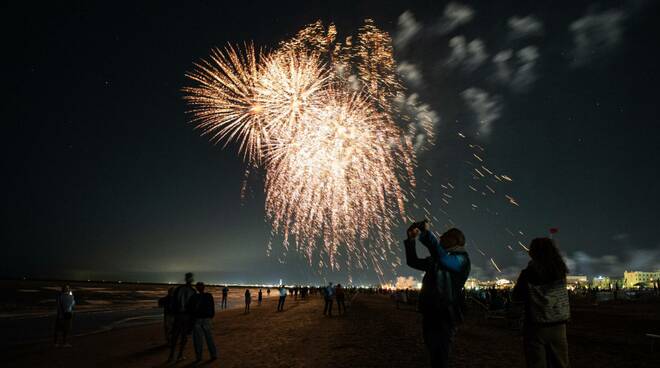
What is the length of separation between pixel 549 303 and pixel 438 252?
129 cm

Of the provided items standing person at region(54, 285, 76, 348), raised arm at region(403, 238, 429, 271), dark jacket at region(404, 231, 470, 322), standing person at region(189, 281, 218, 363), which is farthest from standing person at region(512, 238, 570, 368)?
standing person at region(54, 285, 76, 348)

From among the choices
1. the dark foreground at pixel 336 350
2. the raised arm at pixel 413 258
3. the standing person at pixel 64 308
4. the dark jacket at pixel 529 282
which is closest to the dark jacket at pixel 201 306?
the dark foreground at pixel 336 350

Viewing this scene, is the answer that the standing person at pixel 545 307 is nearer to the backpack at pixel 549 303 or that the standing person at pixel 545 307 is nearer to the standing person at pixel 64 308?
the backpack at pixel 549 303

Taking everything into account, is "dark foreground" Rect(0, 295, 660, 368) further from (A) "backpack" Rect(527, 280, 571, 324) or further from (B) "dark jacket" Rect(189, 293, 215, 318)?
(A) "backpack" Rect(527, 280, 571, 324)

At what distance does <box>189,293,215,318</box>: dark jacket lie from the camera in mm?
9359

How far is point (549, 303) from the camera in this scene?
3.89 meters

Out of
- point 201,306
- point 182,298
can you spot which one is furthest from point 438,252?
point 182,298

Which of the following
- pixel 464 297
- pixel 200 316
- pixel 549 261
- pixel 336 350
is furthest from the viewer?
pixel 336 350

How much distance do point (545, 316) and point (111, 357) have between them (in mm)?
11415

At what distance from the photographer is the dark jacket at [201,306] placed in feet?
30.7

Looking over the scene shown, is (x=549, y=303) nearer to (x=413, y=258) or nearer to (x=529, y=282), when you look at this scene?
(x=529, y=282)

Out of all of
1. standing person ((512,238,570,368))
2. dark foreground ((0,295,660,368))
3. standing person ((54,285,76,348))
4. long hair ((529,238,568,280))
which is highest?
long hair ((529,238,568,280))

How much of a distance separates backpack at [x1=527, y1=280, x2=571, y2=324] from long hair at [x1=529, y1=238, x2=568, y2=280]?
0.09m

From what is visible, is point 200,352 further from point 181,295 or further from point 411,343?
point 411,343
